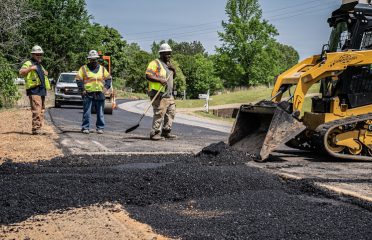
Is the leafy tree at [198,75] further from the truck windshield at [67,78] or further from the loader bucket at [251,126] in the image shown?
the loader bucket at [251,126]

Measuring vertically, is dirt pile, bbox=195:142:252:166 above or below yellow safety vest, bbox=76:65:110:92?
below

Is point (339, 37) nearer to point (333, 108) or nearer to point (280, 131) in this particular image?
point (333, 108)

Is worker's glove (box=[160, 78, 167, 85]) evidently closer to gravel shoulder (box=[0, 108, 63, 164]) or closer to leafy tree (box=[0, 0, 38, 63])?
gravel shoulder (box=[0, 108, 63, 164])

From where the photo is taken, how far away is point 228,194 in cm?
521

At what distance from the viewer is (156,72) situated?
33.9 feet

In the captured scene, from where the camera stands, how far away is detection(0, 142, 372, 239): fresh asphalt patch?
3869 mm

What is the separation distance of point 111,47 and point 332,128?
6795 centimetres

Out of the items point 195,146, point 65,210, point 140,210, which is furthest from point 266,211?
point 195,146

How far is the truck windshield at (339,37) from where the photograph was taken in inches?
348

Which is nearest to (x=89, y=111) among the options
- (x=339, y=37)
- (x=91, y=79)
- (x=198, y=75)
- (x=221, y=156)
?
(x=91, y=79)

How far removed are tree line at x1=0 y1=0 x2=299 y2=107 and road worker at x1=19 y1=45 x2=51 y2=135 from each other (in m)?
10.9

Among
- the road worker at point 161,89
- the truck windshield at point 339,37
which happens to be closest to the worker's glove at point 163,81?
the road worker at point 161,89

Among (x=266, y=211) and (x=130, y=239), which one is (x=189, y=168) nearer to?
(x=266, y=211)

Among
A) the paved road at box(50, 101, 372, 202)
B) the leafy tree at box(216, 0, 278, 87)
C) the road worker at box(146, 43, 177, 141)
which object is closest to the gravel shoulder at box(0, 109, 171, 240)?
the paved road at box(50, 101, 372, 202)
